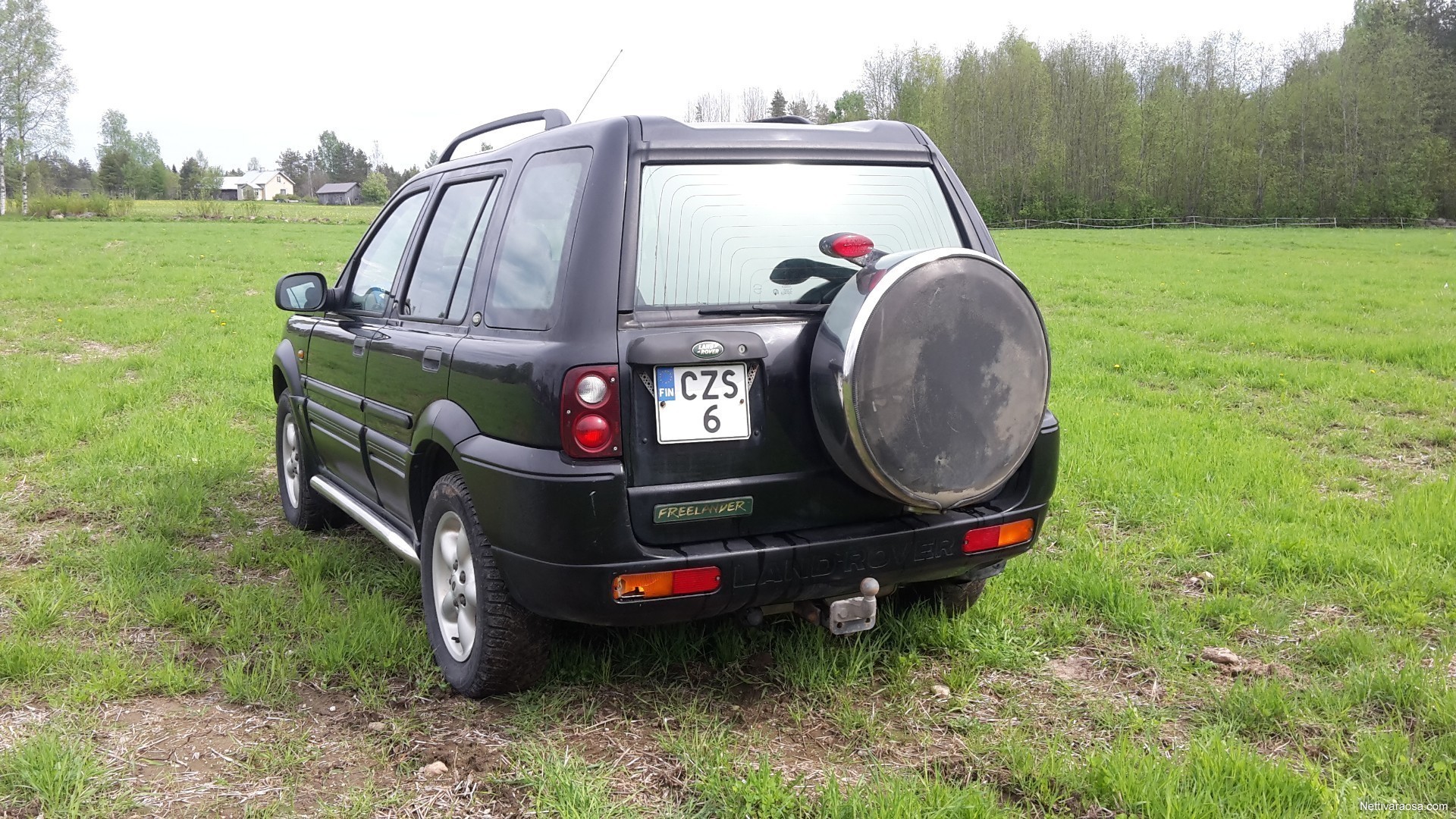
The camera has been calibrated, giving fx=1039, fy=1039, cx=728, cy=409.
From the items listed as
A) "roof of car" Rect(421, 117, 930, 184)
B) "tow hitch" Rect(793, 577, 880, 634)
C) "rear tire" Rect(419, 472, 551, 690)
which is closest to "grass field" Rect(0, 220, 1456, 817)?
"rear tire" Rect(419, 472, 551, 690)

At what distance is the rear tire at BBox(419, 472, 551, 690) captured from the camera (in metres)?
3.20

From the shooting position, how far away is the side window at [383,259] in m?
4.47

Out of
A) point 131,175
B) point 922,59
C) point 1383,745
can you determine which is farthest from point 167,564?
point 131,175

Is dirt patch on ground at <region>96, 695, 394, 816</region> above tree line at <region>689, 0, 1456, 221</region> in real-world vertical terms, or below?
below

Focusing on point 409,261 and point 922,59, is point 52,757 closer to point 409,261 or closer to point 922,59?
point 409,261

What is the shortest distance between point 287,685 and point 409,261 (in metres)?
1.72

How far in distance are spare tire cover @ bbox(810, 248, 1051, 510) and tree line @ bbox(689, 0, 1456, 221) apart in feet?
177

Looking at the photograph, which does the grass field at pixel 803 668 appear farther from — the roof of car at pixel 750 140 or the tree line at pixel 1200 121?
the tree line at pixel 1200 121

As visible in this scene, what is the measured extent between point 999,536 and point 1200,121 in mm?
75444

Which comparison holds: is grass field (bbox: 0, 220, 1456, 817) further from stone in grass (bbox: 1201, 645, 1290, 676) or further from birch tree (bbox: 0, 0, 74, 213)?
birch tree (bbox: 0, 0, 74, 213)

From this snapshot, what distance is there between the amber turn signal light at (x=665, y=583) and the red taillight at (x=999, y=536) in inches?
34.7

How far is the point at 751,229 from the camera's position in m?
3.23

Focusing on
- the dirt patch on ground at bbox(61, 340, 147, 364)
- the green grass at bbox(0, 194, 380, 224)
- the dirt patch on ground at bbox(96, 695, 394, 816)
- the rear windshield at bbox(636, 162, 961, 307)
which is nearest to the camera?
the dirt patch on ground at bbox(96, 695, 394, 816)

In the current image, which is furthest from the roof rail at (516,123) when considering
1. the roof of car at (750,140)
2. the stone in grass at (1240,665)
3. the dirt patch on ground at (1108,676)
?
the stone in grass at (1240,665)
